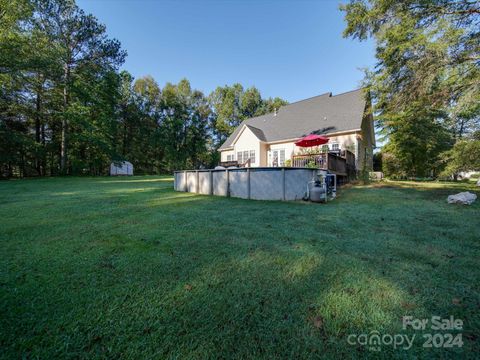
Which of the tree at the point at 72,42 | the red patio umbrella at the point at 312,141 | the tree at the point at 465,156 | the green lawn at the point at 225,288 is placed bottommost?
the green lawn at the point at 225,288

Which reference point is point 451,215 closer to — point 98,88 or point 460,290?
point 460,290

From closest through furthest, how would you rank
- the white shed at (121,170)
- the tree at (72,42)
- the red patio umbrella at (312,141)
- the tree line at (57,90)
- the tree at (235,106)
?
the red patio umbrella at (312,141), the tree line at (57,90), the tree at (72,42), the white shed at (121,170), the tree at (235,106)

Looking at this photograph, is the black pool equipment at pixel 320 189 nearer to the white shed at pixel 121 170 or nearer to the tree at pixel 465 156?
the tree at pixel 465 156

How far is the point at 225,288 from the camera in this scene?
6.42 ft

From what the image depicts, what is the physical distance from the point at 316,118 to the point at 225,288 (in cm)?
1739

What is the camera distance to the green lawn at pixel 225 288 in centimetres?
→ 135

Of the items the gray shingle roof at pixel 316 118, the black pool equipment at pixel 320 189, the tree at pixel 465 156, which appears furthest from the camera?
the gray shingle roof at pixel 316 118

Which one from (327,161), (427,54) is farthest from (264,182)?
(427,54)

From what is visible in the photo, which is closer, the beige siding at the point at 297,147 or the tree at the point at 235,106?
the beige siding at the point at 297,147

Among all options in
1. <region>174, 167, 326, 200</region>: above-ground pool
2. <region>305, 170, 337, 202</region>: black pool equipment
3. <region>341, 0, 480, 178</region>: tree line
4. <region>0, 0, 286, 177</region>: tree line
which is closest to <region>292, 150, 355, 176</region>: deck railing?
<region>305, 170, 337, 202</region>: black pool equipment

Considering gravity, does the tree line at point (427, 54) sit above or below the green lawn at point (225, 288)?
above

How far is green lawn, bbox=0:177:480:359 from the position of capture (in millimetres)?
1354

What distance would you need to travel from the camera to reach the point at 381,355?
133cm

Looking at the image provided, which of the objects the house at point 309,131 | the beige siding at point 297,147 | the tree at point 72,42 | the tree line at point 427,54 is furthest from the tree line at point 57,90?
the tree line at point 427,54
